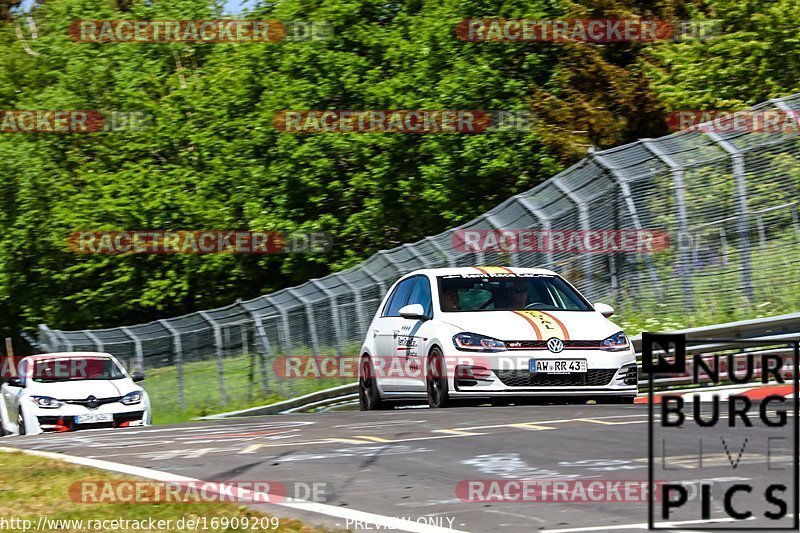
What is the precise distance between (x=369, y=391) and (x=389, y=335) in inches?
43.0

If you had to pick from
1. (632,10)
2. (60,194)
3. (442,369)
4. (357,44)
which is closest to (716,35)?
(632,10)

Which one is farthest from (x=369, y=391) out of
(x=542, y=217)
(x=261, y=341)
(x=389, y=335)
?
(x=261, y=341)

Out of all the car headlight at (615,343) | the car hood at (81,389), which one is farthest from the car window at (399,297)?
the car hood at (81,389)

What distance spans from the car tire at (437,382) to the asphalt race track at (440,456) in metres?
0.46

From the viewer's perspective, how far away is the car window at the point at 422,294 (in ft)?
45.8

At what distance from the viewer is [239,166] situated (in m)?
43.1

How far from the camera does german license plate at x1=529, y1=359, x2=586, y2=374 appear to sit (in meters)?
12.6

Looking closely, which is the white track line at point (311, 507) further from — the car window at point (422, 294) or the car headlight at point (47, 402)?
the car headlight at point (47, 402)

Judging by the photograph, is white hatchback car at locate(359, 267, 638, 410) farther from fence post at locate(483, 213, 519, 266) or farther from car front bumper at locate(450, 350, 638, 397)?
fence post at locate(483, 213, 519, 266)

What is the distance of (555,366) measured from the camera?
12609 millimetres

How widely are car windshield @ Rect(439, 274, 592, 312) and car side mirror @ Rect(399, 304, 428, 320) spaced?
0.80 ft

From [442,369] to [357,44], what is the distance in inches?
1195

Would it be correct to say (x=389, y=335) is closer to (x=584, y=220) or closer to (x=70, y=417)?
(x=584, y=220)

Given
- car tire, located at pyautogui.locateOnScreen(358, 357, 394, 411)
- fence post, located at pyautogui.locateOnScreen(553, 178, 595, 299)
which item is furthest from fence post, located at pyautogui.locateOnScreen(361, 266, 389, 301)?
car tire, located at pyautogui.locateOnScreen(358, 357, 394, 411)
